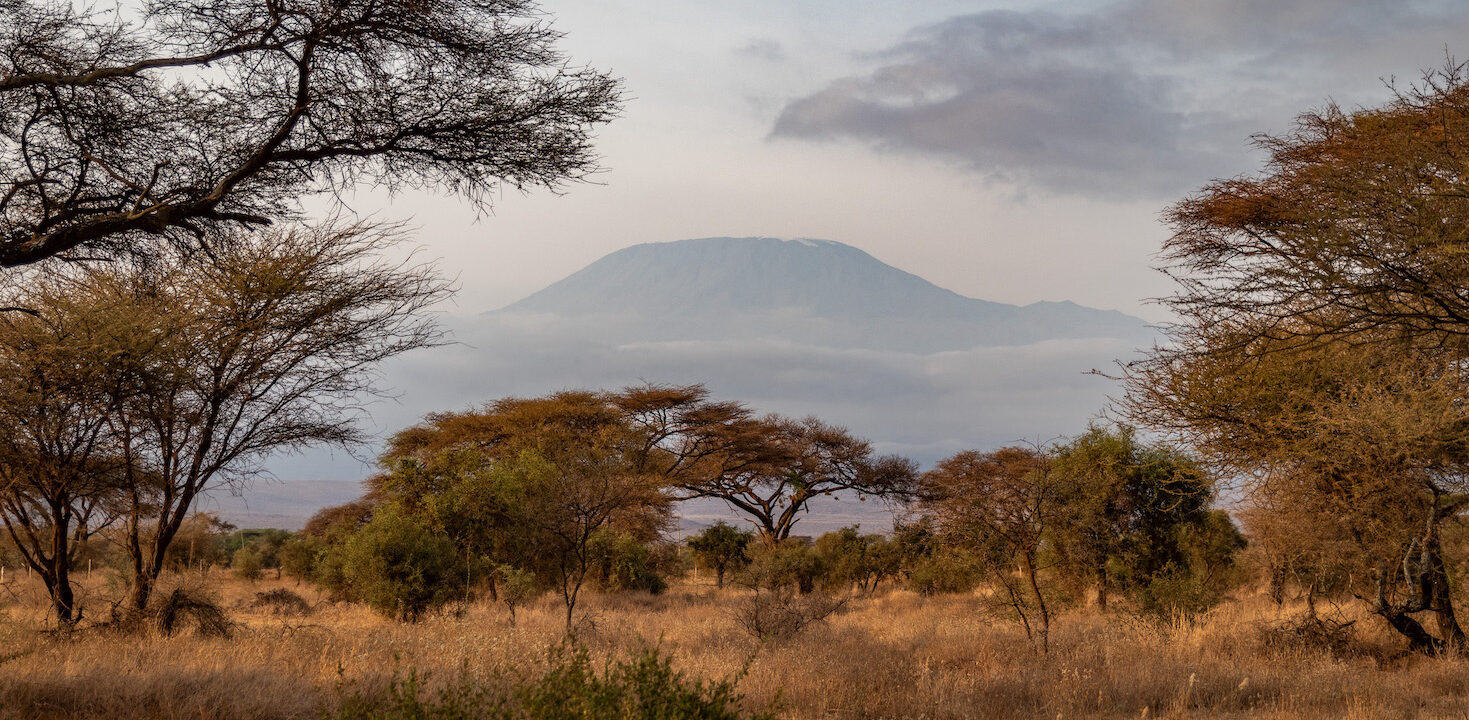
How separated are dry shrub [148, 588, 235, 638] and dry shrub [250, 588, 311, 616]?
344 inches

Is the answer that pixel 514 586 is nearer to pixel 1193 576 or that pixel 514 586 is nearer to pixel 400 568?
pixel 400 568

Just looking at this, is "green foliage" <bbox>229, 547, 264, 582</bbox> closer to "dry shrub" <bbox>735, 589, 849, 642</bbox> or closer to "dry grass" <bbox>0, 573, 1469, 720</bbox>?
"dry grass" <bbox>0, 573, 1469, 720</bbox>

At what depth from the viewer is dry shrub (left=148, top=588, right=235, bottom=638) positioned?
11.2 metres

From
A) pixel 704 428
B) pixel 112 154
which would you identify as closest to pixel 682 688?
pixel 112 154

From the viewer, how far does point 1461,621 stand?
1412 cm

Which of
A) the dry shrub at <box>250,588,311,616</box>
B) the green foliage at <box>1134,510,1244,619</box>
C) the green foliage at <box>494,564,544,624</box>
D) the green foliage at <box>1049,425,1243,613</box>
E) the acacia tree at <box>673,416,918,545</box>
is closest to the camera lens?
the green foliage at <box>1134,510,1244,619</box>

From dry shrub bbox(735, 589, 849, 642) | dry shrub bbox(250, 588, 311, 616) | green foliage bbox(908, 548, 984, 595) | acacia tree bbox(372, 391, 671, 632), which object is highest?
acacia tree bbox(372, 391, 671, 632)

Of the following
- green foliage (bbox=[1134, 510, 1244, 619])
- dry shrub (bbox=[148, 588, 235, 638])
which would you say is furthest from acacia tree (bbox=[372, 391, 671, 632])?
green foliage (bbox=[1134, 510, 1244, 619])

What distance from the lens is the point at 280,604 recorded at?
21.7 meters

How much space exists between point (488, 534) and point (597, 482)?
520 cm

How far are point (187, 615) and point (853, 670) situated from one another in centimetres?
858

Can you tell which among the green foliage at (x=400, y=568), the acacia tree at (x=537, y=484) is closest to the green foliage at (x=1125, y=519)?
the acacia tree at (x=537, y=484)

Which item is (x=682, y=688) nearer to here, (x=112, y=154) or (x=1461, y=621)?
(x=112, y=154)

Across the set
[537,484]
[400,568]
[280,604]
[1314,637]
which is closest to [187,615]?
[400,568]
